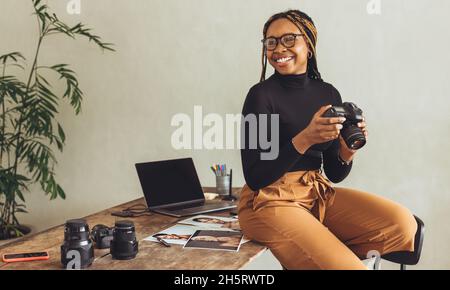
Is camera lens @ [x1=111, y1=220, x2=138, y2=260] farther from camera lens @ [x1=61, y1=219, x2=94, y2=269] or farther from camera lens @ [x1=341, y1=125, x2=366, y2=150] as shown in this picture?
camera lens @ [x1=341, y1=125, x2=366, y2=150]

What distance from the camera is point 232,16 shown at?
2801 mm

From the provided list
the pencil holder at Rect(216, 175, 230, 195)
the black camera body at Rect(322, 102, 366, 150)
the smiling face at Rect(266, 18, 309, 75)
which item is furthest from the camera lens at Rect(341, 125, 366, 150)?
the pencil holder at Rect(216, 175, 230, 195)

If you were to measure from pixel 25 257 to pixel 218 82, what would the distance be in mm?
1688

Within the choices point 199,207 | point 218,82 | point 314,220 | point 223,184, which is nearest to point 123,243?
point 314,220

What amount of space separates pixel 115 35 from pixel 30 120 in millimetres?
660

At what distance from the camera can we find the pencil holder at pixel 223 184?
231 centimetres

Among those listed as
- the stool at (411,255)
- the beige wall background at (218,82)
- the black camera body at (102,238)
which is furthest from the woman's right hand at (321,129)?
the beige wall background at (218,82)

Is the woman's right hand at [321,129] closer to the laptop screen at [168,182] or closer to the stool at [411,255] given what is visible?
the stool at [411,255]

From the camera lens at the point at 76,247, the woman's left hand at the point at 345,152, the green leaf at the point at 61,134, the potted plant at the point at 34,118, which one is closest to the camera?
the camera lens at the point at 76,247

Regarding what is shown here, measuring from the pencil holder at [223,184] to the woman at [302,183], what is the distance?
65cm

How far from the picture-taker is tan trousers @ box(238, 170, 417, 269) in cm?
139

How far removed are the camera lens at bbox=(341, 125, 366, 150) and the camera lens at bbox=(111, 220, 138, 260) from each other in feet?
2.13

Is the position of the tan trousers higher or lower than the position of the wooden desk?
higher

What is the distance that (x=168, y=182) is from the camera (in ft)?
6.89
